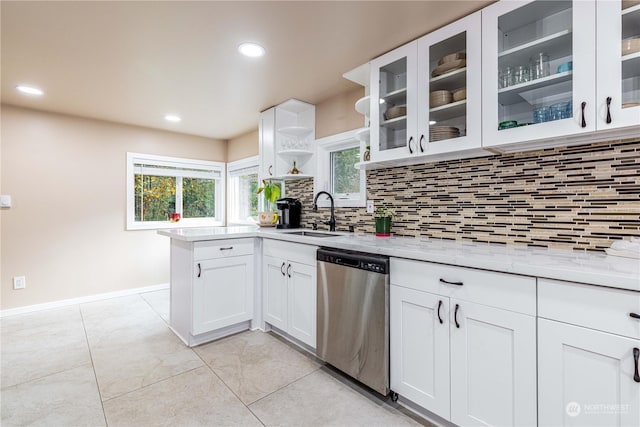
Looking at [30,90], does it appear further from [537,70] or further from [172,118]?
[537,70]

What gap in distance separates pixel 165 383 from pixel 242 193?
3.32 m

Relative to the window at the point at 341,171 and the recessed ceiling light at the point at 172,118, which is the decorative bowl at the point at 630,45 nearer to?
the window at the point at 341,171

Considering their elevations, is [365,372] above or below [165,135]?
below

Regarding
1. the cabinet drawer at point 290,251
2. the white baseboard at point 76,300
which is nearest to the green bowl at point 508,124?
the cabinet drawer at point 290,251

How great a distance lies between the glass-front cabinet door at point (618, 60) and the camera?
126 cm

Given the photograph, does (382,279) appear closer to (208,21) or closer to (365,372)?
(365,372)

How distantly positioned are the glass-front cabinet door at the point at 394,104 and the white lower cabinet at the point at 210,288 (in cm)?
149

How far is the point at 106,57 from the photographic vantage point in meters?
2.23

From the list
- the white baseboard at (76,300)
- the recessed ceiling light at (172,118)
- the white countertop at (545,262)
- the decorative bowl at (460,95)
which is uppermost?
the recessed ceiling light at (172,118)

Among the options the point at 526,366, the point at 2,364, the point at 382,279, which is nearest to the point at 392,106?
the point at 382,279

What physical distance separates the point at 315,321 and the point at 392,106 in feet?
5.51

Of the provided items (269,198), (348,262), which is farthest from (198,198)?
(348,262)

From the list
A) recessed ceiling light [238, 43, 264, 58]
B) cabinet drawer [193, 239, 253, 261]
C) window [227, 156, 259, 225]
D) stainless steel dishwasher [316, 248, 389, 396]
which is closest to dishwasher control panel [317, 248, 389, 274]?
stainless steel dishwasher [316, 248, 389, 396]

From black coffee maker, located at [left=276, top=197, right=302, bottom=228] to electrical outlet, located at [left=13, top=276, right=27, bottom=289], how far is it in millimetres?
2928
